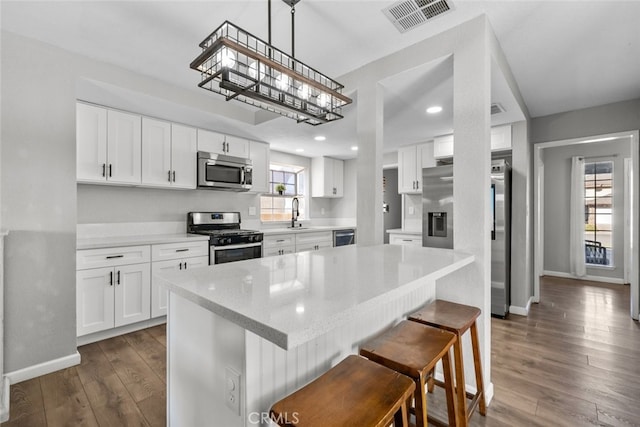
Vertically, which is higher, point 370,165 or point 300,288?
point 370,165

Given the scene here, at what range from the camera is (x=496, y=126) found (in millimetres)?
3609

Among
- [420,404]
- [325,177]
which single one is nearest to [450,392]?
[420,404]

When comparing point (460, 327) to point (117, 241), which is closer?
point (460, 327)

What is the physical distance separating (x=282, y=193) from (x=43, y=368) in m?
3.62

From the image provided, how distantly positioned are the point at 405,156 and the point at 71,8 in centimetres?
419

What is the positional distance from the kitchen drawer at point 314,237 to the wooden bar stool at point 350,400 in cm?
339

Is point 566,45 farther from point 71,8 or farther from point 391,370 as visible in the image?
point 71,8

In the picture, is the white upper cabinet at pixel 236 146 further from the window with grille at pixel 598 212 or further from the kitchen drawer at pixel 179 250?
the window with grille at pixel 598 212

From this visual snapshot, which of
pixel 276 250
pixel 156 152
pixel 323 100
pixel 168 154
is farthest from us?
pixel 276 250

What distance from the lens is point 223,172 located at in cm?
376

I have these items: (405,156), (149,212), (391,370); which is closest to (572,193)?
(405,156)

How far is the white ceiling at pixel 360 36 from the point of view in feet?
6.04

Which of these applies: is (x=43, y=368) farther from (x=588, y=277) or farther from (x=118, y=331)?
(x=588, y=277)

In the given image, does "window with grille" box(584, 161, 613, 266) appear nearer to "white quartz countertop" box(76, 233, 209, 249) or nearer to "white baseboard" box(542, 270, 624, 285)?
"white baseboard" box(542, 270, 624, 285)
